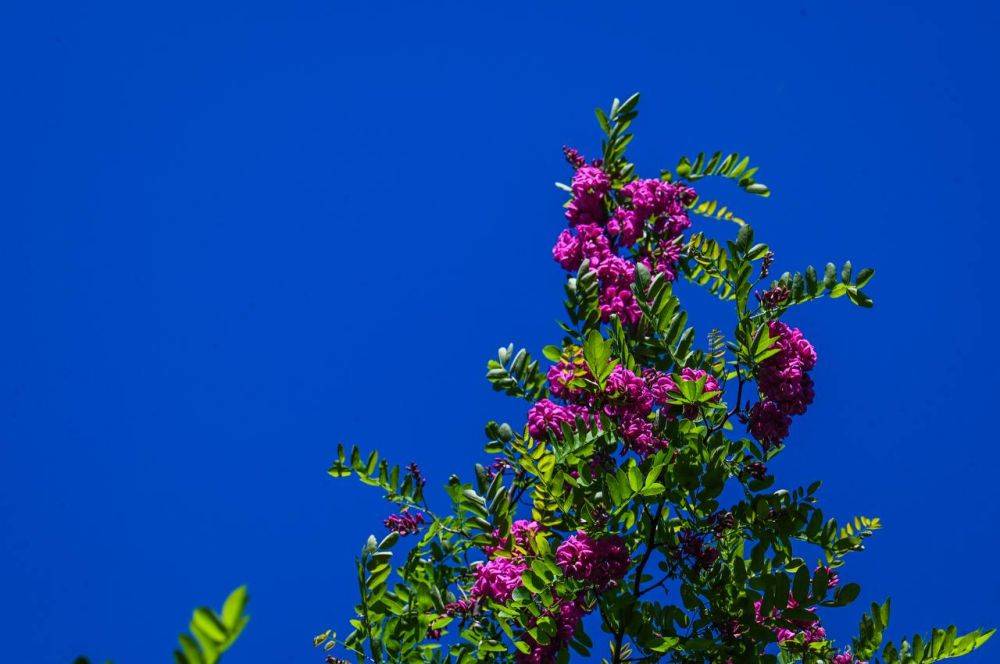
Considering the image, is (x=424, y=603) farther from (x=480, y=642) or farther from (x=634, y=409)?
(x=634, y=409)

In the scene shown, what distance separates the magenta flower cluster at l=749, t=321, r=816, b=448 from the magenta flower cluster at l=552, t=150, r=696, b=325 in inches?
23.9

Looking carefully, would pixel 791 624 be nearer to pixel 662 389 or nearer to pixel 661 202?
pixel 662 389

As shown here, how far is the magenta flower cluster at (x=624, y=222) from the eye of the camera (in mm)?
4289

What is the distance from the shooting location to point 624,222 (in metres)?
4.32

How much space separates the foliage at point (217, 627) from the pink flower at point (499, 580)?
2.56 meters

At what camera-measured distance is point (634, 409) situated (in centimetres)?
385

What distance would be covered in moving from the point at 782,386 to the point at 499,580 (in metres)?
1.36

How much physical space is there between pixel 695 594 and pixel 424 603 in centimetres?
109

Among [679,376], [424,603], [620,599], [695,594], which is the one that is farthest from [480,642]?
[679,376]

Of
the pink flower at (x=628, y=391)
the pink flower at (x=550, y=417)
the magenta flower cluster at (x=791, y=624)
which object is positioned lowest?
the magenta flower cluster at (x=791, y=624)

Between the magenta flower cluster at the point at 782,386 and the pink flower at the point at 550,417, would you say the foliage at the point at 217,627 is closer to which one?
the pink flower at the point at 550,417

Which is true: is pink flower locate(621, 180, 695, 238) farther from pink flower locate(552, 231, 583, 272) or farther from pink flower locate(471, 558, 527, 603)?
pink flower locate(471, 558, 527, 603)

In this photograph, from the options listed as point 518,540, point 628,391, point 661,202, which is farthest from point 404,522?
point 661,202

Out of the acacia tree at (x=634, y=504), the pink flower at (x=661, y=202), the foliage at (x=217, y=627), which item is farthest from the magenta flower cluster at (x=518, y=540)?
the foliage at (x=217, y=627)
